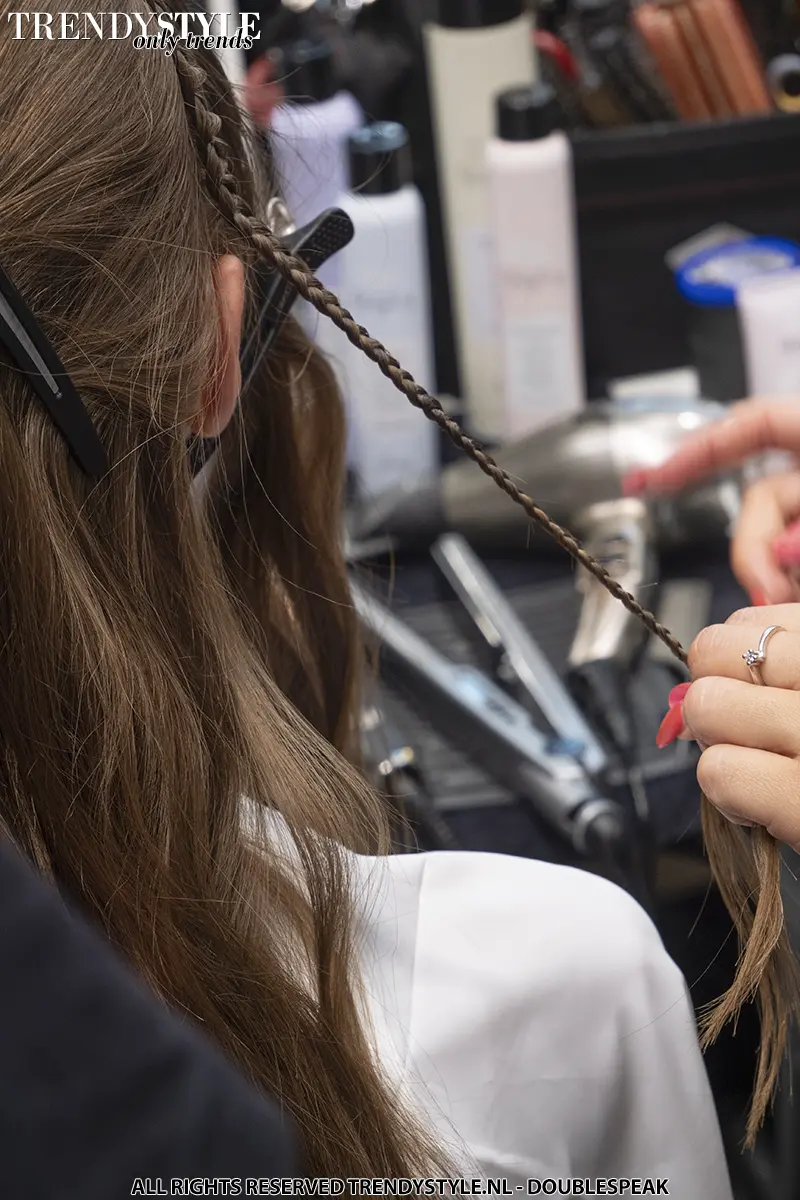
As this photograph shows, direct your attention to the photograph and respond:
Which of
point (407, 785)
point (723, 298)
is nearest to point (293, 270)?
point (407, 785)

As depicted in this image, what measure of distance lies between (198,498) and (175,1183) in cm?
30

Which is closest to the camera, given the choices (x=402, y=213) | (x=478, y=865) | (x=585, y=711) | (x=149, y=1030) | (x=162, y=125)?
(x=149, y=1030)

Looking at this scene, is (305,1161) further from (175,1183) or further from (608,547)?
(608,547)

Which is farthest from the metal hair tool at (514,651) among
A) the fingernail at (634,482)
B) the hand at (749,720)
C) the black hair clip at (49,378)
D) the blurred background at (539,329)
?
the black hair clip at (49,378)

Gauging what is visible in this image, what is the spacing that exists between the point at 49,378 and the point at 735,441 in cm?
46

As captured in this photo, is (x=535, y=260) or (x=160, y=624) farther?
(x=535, y=260)

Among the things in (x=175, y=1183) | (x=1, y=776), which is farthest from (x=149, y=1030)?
(x=1, y=776)

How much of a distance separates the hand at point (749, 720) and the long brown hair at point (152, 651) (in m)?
0.14

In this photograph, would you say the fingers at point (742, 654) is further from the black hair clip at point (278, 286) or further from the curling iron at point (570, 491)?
the curling iron at point (570, 491)

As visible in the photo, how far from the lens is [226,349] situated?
0.42 metres

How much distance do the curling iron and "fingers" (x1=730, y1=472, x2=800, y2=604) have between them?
100 millimetres

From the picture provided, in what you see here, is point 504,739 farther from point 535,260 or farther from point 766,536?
point 535,260

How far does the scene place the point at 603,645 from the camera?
0.68m

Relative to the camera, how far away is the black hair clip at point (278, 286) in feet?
1.57
